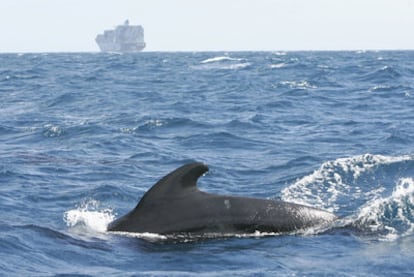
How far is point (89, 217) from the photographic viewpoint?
12.0 m

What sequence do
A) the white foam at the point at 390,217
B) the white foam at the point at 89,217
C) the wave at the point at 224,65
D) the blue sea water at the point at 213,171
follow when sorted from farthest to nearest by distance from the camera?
the wave at the point at 224,65
the white foam at the point at 89,217
the white foam at the point at 390,217
the blue sea water at the point at 213,171

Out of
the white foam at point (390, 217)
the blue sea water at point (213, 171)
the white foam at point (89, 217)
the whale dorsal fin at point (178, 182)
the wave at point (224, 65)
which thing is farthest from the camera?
the wave at point (224, 65)

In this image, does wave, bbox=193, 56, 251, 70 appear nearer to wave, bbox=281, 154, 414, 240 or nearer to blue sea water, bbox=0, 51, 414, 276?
blue sea water, bbox=0, 51, 414, 276

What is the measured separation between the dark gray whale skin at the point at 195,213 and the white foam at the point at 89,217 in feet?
→ 2.20

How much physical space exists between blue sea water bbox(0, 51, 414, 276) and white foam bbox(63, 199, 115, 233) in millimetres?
45

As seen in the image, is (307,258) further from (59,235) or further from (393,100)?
(393,100)

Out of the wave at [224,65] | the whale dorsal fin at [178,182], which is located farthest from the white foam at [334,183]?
the wave at [224,65]

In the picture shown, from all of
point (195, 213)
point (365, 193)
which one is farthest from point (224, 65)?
point (195, 213)

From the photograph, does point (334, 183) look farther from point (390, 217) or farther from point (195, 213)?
point (195, 213)

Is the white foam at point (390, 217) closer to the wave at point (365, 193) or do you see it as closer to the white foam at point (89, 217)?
the wave at point (365, 193)

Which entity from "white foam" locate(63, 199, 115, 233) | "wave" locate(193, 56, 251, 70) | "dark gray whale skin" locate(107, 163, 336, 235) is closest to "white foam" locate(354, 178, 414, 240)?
"dark gray whale skin" locate(107, 163, 336, 235)

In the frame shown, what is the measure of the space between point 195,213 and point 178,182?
0.47m

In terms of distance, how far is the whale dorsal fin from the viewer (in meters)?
10.0

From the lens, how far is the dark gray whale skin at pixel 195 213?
10.1 meters
